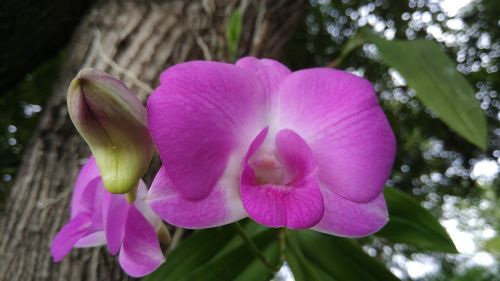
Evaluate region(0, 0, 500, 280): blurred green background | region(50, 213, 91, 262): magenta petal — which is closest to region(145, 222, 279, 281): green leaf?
region(50, 213, 91, 262): magenta petal

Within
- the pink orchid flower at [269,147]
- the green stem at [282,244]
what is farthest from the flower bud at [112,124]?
the green stem at [282,244]

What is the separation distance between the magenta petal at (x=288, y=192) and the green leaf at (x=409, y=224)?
244mm

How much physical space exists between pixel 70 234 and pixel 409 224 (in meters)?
0.38

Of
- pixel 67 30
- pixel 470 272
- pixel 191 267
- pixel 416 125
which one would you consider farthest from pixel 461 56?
pixel 191 267

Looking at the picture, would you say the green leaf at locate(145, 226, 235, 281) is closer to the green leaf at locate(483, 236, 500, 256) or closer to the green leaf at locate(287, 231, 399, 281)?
the green leaf at locate(287, 231, 399, 281)

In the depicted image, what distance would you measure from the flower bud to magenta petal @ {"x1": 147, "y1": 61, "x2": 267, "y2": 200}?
2cm

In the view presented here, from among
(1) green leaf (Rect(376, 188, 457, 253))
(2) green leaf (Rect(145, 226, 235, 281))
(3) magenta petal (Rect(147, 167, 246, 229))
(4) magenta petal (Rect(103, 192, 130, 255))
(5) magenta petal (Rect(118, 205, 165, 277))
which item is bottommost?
(2) green leaf (Rect(145, 226, 235, 281))

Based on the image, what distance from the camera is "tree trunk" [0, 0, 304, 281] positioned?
0.81 metres

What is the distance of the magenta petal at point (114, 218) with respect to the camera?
391 mm

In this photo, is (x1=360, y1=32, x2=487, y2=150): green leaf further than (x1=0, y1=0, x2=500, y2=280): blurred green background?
No

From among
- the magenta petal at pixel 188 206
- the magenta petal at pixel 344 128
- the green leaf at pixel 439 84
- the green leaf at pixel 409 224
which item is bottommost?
the green leaf at pixel 409 224

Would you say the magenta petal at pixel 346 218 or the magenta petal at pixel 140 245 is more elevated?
the magenta petal at pixel 346 218

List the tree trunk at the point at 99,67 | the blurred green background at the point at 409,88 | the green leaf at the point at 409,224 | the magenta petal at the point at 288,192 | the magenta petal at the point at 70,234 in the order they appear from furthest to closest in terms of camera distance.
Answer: the blurred green background at the point at 409,88 → the tree trunk at the point at 99,67 → the green leaf at the point at 409,224 → the magenta petal at the point at 70,234 → the magenta petal at the point at 288,192

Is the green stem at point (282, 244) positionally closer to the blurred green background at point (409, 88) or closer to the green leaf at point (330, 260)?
the green leaf at point (330, 260)
